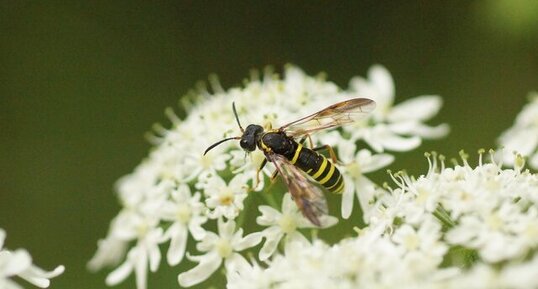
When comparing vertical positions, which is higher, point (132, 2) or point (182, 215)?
point (132, 2)

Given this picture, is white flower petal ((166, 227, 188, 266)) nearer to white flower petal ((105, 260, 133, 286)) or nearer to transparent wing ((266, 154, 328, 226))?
white flower petal ((105, 260, 133, 286))

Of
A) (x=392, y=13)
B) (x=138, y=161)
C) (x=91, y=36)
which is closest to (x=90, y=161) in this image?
(x=138, y=161)

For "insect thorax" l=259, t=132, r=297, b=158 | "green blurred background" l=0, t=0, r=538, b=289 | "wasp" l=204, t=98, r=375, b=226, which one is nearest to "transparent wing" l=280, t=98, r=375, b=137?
"wasp" l=204, t=98, r=375, b=226

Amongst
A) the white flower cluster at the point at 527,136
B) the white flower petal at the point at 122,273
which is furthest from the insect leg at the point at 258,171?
the white flower cluster at the point at 527,136

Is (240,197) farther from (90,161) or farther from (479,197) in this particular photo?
(90,161)

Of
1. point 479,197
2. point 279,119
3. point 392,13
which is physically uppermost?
point 392,13

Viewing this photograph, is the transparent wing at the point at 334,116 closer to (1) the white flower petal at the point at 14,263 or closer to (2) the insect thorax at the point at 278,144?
(2) the insect thorax at the point at 278,144
